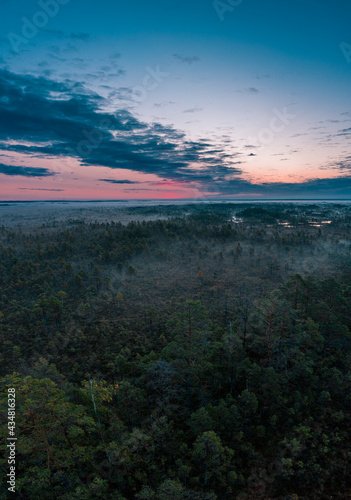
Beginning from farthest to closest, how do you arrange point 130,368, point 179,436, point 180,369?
point 130,368, point 180,369, point 179,436

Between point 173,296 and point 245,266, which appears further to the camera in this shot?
point 245,266

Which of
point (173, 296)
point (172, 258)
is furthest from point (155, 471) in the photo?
point (172, 258)

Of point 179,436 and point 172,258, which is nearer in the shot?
point 179,436

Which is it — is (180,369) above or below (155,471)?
above

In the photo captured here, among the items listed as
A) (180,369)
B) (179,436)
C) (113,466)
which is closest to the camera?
(113,466)

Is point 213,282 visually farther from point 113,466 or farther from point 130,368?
point 113,466

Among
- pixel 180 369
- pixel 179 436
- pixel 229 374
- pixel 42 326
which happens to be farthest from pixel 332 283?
pixel 42 326

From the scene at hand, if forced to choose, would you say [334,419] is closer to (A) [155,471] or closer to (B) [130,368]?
(A) [155,471]

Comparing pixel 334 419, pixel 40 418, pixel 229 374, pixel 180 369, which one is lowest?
pixel 334 419

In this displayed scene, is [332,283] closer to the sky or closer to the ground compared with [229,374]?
closer to the sky
